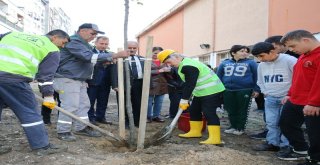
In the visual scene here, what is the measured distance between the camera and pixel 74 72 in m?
5.09

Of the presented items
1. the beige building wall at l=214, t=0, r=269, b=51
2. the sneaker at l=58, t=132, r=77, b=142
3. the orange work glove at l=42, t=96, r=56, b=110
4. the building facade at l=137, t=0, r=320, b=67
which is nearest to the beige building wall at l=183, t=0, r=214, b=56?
the building facade at l=137, t=0, r=320, b=67

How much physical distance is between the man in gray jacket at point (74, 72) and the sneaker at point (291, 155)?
2516 millimetres

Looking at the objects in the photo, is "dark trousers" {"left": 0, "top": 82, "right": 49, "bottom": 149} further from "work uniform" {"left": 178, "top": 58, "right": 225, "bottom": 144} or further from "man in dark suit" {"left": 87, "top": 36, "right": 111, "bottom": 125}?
"man in dark suit" {"left": 87, "top": 36, "right": 111, "bottom": 125}

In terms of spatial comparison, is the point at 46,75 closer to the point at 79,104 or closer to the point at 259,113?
the point at 79,104

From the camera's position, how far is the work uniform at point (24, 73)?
3.80 metres

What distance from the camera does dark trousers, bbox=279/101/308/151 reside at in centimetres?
405

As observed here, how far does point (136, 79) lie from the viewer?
622 centimetres

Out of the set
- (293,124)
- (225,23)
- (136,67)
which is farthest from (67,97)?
(225,23)

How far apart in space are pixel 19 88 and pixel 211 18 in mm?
12558

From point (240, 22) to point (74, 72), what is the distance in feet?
29.7

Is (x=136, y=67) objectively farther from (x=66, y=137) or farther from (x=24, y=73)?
(x=24, y=73)

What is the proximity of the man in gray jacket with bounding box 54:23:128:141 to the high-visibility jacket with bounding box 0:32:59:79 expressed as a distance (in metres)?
0.93

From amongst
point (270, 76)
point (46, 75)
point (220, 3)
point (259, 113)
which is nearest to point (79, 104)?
point (46, 75)

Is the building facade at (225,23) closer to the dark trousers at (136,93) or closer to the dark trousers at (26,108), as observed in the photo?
the dark trousers at (136,93)
